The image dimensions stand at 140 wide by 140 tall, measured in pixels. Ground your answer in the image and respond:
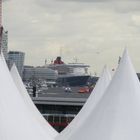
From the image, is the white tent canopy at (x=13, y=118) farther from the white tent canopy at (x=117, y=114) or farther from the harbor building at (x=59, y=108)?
the harbor building at (x=59, y=108)

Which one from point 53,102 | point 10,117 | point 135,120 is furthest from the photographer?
point 53,102

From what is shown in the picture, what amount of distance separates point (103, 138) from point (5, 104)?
551 cm

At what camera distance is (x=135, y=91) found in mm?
40750

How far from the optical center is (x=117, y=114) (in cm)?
3950

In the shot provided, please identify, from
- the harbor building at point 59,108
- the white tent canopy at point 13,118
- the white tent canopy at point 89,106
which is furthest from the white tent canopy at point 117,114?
the harbor building at point 59,108

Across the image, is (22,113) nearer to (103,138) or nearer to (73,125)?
(103,138)

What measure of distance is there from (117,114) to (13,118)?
237 inches

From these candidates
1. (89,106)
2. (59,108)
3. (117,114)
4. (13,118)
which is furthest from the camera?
(59,108)

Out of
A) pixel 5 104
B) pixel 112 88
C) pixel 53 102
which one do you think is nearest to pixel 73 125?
pixel 112 88

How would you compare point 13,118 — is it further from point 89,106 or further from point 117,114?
point 89,106

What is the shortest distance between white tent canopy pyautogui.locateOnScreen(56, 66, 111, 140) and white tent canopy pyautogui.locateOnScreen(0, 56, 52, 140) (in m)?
7.01

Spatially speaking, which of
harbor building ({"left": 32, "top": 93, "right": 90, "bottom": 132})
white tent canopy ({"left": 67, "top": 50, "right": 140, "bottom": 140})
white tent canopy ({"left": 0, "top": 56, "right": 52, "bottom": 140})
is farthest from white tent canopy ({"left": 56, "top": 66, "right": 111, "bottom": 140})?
harbor building ({"left": 32, "top": 93, "right": 90, "bottom": 132})

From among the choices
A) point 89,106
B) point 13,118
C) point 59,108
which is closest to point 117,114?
Answer: point 13,118

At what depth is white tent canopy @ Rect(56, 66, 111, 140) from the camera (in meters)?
48.1
